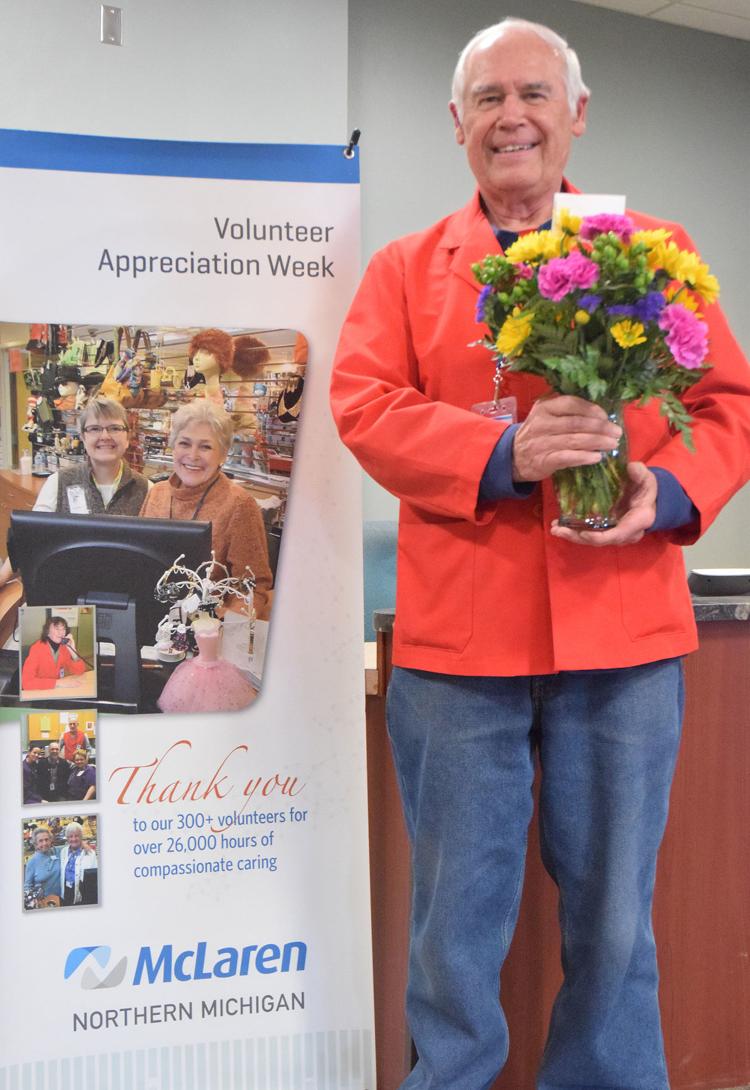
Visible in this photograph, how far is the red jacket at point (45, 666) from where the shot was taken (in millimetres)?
1722

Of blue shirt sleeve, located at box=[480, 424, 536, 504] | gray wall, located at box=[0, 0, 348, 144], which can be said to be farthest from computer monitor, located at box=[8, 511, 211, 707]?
gray wall, located at box=[0, 0, 348, 144]

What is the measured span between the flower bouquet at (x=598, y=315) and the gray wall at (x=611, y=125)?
279 cm

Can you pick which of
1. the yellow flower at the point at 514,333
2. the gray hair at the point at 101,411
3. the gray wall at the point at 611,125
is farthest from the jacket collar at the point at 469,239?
the gray wall at the point at 611,125

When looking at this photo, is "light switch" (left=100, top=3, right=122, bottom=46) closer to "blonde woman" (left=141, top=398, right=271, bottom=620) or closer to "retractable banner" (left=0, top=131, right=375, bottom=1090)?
"retractable banner" (left=0, top=131, right=375, bottom=1090)

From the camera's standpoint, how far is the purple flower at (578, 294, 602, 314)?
1.25m

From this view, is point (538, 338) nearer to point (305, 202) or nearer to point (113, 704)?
point (305, 202)

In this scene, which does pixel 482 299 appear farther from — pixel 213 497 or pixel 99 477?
pixel 99 477

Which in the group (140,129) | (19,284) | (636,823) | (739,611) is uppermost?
(140,129)

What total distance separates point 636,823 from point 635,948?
0.20 metres

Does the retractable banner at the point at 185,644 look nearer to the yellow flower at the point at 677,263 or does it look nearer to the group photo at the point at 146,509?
the group photo at the point at 146,509

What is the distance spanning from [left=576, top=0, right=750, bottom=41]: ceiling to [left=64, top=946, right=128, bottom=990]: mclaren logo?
13.8 ft

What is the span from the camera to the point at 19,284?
1698mm

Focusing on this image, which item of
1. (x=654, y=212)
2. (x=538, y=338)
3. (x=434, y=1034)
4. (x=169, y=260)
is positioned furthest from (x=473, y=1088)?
(x=654, y=212)

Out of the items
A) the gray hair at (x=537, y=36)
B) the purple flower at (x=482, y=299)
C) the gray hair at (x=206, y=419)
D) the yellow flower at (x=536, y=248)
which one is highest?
the gray hair at (x=537, y=36)
